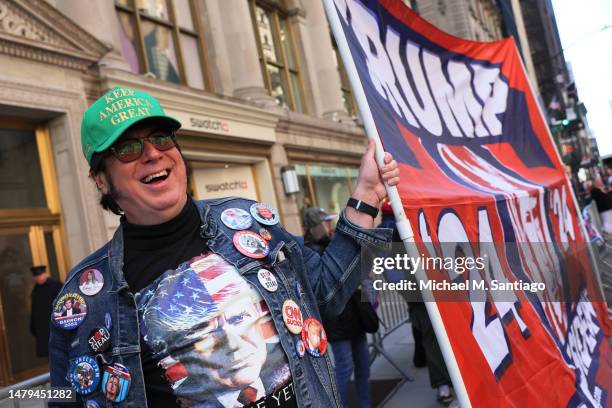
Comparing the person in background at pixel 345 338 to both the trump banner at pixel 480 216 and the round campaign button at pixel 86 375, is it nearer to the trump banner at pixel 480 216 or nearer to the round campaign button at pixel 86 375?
the trump banner at pixel 480 216

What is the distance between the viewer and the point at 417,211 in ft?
7.90

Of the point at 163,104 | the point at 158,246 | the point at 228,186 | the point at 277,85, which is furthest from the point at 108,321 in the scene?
the point at 277,85

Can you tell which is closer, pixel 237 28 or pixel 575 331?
pixel 575 331

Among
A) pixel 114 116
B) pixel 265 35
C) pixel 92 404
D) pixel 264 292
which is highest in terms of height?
pixel 265 35

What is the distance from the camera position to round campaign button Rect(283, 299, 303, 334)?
5.74ft

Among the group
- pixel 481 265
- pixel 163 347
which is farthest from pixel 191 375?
pixel 481 265

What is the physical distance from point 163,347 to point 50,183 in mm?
7677

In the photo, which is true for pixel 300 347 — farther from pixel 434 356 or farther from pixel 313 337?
pixel 434 356

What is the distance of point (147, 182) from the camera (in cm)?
180

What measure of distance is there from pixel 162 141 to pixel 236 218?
0.39 m

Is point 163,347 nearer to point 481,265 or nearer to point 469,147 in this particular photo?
point 481,265

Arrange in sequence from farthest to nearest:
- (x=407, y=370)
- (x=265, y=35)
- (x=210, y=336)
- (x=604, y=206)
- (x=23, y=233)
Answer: (x=265, y=35), (x=604, y=206), (x=23, y=233), (x=407, y=370), (x=210, y=336)

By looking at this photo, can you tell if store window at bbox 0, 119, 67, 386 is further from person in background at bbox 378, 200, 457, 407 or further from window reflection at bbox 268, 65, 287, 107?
window reflection at bbox 268, 65, 287, 107

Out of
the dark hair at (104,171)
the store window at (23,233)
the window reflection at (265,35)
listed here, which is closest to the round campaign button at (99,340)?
the dark hair at (104,171)
